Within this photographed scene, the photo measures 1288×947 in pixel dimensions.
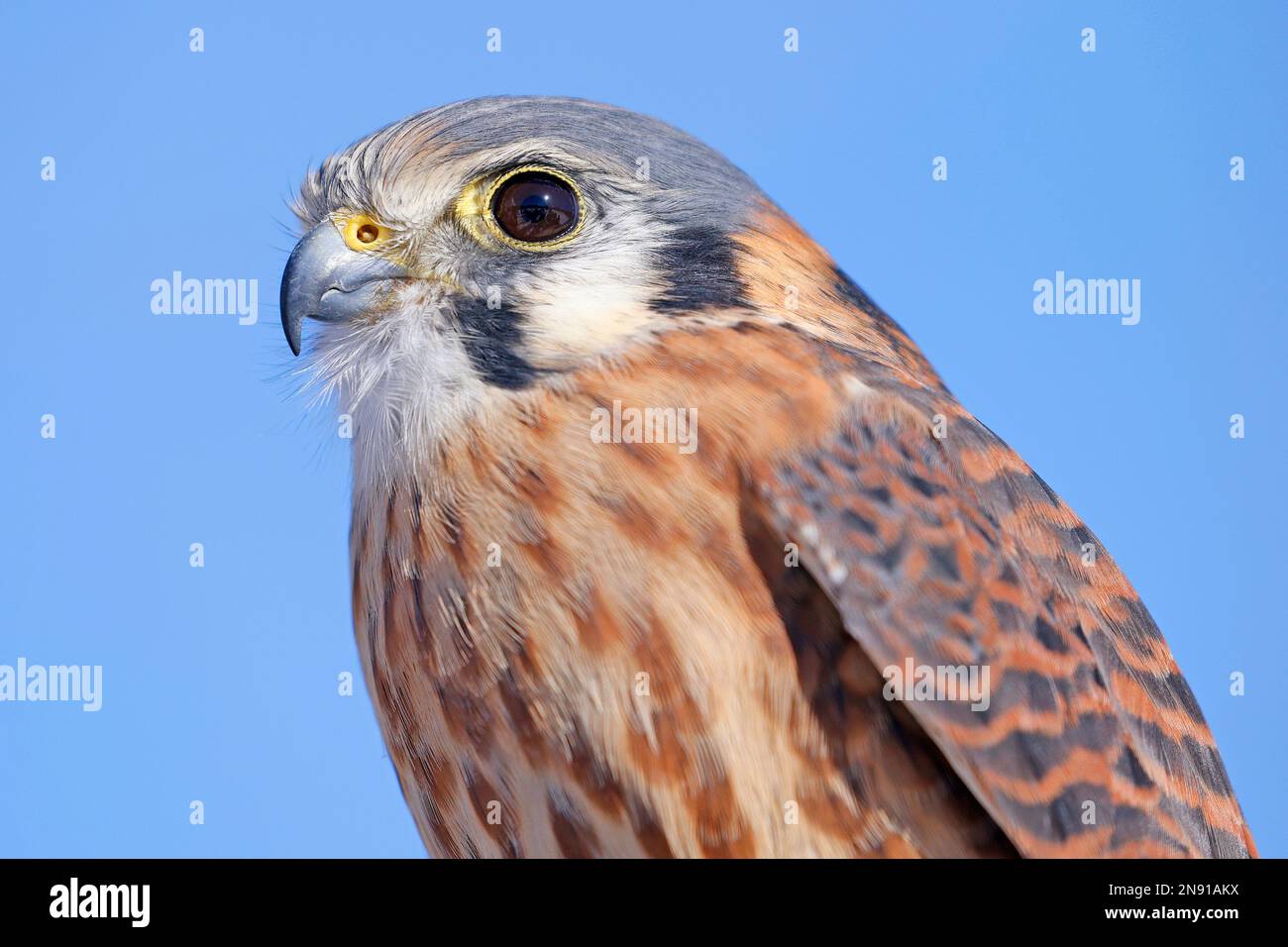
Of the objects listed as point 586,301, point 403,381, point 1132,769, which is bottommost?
point 1132,769

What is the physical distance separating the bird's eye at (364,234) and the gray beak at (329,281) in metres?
0.01

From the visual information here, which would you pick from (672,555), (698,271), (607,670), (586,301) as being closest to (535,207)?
(586,301)

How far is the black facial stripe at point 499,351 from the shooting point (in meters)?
2.15

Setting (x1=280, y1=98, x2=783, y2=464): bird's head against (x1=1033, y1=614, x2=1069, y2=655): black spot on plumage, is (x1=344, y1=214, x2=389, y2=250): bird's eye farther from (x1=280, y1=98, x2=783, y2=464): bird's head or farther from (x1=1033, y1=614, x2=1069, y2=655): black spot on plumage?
(x1=1033, y1=614, x2=1069, y2=655): black spot on plumage

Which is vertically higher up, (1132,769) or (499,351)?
(499,351)

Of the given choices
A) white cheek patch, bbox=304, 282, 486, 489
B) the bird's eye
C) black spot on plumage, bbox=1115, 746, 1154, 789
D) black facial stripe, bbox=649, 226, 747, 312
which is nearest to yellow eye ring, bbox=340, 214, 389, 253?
the bird's eye

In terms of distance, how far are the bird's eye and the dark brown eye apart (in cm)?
22

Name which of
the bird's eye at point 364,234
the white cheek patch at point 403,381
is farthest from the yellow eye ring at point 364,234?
A: the white cheek patch at point 403,381

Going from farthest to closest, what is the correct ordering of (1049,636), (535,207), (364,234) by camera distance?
(364,234) → (535,207) → (1049,636)

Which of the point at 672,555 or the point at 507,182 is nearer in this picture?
the point at 672,555

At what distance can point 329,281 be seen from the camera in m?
2.29

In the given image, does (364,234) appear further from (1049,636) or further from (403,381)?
(1049,636)

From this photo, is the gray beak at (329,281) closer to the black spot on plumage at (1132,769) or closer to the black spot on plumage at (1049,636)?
the black spot on plumage at (1049,636)

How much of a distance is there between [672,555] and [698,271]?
0.55 meters
